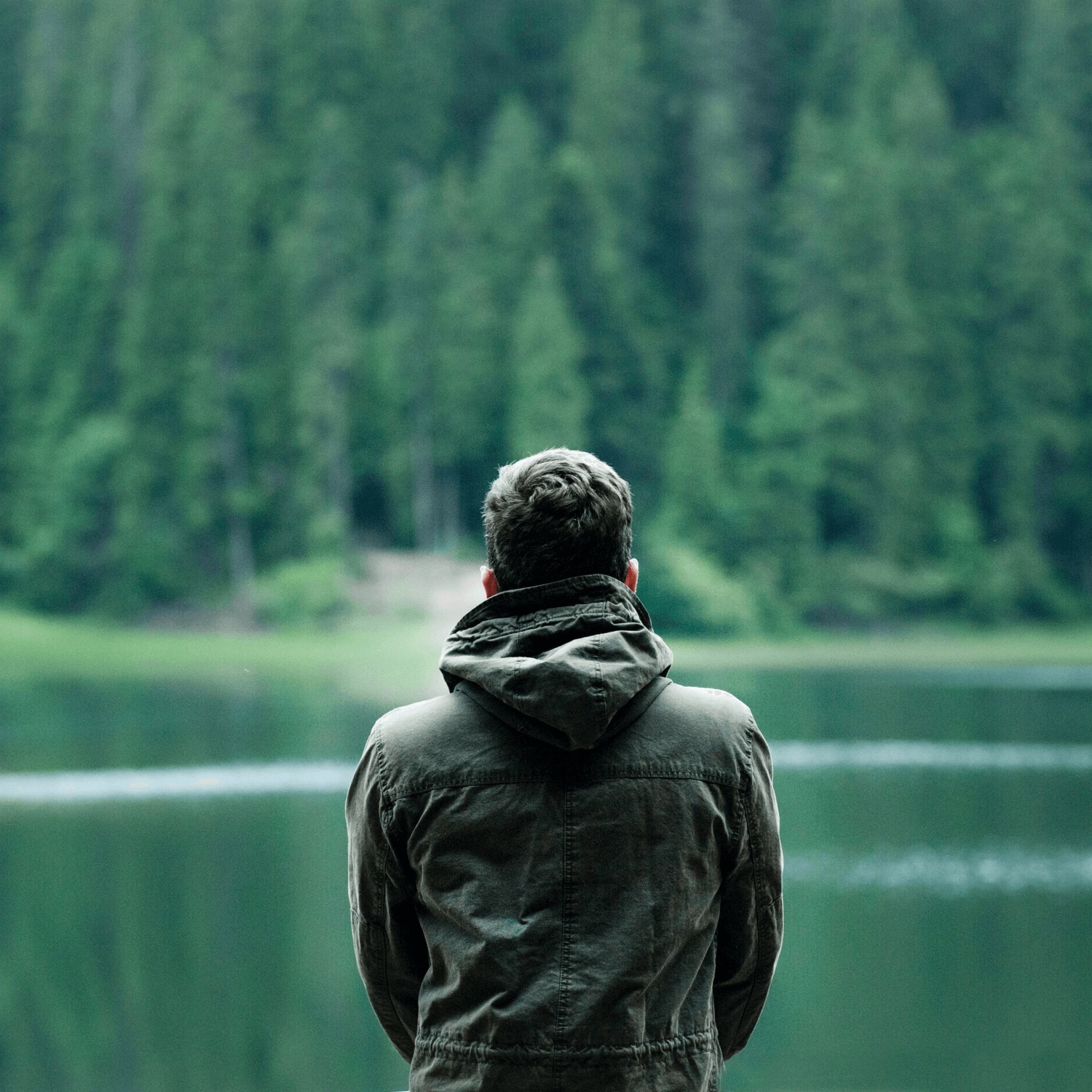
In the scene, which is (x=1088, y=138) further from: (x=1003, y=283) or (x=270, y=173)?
(x=270, y=173)

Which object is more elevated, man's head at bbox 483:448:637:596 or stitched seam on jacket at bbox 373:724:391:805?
man's head at bbox 483:448:637:596

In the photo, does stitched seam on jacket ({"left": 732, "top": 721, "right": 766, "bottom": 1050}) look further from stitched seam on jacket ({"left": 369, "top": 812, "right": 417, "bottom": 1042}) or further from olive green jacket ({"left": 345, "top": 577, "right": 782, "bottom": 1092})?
stitched seam on jacket ({"left": 369, "top": 812, "right": 417, "bottom": 1042})

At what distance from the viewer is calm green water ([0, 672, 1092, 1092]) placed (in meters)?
6.64

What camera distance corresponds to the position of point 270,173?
3341 centimetres

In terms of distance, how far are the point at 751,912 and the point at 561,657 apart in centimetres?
35

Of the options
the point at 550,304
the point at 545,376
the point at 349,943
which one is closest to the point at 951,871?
the point at 349,943

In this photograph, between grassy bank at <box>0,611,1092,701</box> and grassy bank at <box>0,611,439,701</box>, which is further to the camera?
grassy bank at <box>0,611,1092,701</box>

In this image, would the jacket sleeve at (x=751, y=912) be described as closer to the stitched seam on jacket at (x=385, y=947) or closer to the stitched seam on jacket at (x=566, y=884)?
the stitched seam on jacket at (x=566, y=884)

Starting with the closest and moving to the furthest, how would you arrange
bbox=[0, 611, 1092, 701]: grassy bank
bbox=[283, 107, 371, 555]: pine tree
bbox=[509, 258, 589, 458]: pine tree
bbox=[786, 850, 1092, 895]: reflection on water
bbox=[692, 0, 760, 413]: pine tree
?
bbox=[786, 850, 1092, 895]: reflection on water
bbox=[0, 611, 1092, 701]: grassy bank
bbox=[509, 258, 589, 458]: pine tree
bbox=[283, 107, 371, 555]: pine tree
bbox=[692, 0, 760, 413]: pine tree

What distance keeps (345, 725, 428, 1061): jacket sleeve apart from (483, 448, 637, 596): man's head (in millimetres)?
202

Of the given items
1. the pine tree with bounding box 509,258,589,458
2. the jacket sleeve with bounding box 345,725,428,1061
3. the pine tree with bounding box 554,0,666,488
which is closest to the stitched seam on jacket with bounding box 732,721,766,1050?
the jacket sleeve with bounding box 345,725,428,1061

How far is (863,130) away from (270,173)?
44.6 ft

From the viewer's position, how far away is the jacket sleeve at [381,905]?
1325 millimetres

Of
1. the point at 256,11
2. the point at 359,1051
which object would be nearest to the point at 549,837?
the point at 359,1051
